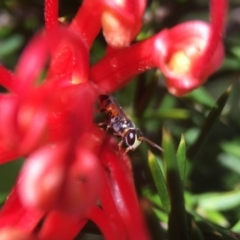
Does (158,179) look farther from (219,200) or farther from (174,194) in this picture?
(219,200)

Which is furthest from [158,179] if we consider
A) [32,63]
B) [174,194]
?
[32,63]

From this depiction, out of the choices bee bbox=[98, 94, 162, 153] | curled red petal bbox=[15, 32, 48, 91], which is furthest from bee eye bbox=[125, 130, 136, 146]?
curled red petal bbox=[15, 32, 48, 91]

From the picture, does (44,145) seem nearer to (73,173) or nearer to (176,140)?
(73,173)

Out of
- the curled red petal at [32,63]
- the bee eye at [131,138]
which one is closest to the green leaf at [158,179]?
the bee eye at [131,138]

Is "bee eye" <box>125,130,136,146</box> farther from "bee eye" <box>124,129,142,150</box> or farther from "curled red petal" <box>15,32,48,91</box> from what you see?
"curled red petal" <box>15,32,48,91</box>

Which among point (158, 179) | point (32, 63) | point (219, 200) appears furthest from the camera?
point (219, 200)
